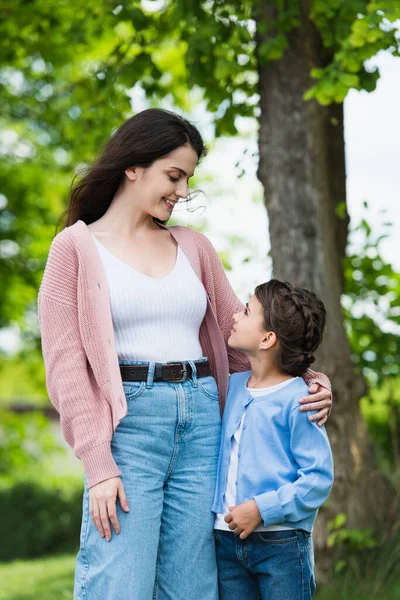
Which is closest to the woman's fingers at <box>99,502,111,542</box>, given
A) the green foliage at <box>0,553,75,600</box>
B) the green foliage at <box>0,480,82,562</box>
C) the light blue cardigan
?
the light blue cardigan

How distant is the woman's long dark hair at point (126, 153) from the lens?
2.74 m

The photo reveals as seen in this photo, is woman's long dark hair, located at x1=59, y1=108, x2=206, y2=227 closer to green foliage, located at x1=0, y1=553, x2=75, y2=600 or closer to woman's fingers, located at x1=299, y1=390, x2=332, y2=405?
woman's fingers, located at x1=299, y1=390, x2=332, y2=405

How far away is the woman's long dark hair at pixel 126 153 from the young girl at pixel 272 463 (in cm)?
57

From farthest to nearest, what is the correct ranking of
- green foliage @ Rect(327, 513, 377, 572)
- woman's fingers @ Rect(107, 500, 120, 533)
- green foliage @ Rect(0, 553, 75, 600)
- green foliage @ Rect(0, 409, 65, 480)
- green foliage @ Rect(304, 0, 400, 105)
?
green foliage @ Rect(0, 409, 65, 480) < green foliage @ Rect(0, 553, 75, 600) < green foliage @ Rect(327, 513, 377, 572) < green foliage @ Rect(304, 0, 400, 105) < woman's fingers @ Rect(107, 500, 120, 533)

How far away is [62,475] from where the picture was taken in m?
12.3

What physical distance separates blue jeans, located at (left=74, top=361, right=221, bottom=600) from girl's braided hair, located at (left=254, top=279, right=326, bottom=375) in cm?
29

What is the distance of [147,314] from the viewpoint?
8.55 ft

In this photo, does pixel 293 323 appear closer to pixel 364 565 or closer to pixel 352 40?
pixel 352 40

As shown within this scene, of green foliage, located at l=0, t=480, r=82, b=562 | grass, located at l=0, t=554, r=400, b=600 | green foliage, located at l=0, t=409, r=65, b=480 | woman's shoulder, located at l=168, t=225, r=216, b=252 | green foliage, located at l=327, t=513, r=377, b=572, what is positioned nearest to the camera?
woman's shoulder, located at l=168, t=225, r=216, b=252

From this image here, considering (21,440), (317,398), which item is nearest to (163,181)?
(317,398)

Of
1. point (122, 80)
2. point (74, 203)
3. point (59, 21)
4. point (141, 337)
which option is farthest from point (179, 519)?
point (59, 21)

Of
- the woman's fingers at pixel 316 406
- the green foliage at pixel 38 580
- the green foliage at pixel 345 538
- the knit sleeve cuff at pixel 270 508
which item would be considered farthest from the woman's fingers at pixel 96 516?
the green foliage at pixel 38 580

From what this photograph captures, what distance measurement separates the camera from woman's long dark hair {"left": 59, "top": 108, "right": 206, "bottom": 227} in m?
2.74

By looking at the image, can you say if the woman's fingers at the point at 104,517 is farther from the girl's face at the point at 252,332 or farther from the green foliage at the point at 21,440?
the green foliage at the point at 21,440
